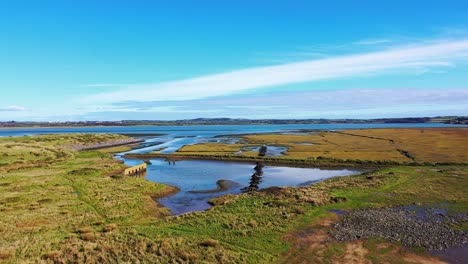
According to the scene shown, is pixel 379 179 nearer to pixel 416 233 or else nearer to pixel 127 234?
pixel 416 233

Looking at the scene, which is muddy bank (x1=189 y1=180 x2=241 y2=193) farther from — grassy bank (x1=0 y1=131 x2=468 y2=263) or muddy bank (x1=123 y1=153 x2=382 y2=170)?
muddy bank (x1=123 y1=153 x2=382 y2=170)

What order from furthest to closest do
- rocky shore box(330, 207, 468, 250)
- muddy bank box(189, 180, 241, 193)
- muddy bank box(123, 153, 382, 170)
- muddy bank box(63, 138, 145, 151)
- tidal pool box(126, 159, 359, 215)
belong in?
muddy bank box(63, 138, 145, 151) → muddy bank box(123, 153, 382, 170) → muddy bank box(189, 180, 241, 193) → tidal pool box(126, 159, 359, 215) → rocky shore box(330, 207, 468, 250)

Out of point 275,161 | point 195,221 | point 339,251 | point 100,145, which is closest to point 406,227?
point 339,251

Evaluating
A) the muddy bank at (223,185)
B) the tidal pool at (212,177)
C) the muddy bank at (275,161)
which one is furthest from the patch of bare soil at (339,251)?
the muddy bank at (275,161)

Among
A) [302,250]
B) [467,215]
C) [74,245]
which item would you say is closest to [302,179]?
[467,215]

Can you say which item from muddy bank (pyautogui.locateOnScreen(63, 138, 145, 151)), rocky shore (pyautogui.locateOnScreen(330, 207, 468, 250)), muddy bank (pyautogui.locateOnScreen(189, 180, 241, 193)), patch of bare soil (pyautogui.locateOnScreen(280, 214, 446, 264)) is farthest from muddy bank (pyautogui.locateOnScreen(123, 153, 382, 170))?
patch of bare soil (pyautogui.locateOnScreen(280, 214, 446, 264))

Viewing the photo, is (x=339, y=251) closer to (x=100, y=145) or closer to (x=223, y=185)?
(x=223, y=185)
